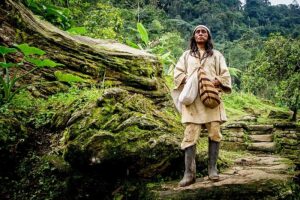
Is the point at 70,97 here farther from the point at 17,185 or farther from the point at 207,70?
the point at 207,70

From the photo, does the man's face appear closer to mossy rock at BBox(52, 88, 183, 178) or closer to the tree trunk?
mossy rock at BBox(52, 88, 183, 178)

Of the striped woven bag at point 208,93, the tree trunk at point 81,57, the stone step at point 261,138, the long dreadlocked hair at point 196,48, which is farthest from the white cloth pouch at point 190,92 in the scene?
the stone step at point 261,138

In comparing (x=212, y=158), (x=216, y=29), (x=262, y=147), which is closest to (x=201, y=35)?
(x=212, y=158)

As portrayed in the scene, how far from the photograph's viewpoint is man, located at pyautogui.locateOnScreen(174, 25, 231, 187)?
443 centimetres

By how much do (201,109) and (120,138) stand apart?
1.08 m

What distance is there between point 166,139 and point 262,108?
13.3 m

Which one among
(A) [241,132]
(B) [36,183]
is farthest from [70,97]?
(A) [241,132]

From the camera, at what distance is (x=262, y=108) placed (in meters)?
17.1

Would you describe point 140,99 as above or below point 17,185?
above

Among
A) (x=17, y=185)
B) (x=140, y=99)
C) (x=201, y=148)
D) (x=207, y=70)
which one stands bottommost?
(x=17, y=185)

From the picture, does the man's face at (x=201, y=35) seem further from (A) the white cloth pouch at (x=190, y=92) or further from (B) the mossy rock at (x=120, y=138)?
(B) the mossy rock at (x=120, y=138)

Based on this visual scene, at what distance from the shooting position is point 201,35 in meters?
4.61

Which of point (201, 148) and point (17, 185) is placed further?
point (201, 148)

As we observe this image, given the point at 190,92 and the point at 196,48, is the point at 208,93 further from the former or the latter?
the point at 196,48
